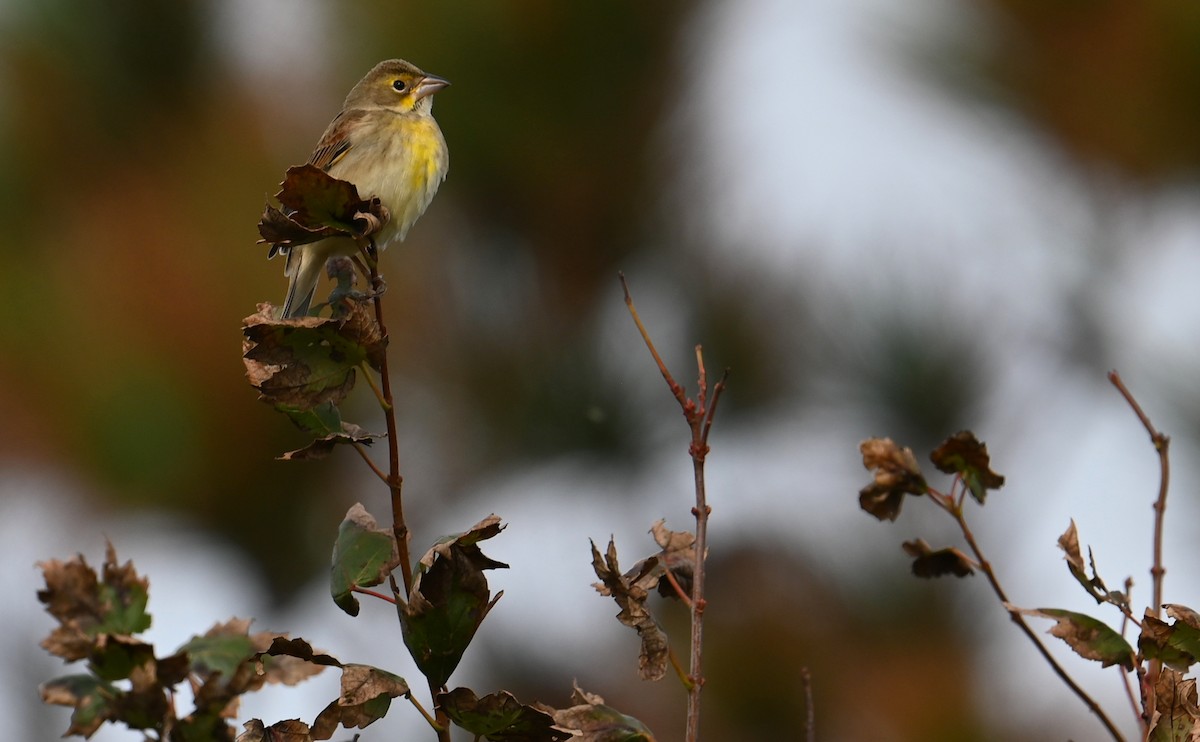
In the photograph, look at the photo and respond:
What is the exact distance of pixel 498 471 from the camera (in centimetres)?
595

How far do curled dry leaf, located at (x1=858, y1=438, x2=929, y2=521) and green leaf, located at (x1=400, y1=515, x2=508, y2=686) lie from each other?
1.92 ft

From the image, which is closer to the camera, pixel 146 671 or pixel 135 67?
pixel 146 671

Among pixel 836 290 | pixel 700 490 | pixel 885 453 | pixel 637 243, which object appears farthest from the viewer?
pixel 637 243

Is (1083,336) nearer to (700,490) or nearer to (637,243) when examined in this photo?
(637,243)

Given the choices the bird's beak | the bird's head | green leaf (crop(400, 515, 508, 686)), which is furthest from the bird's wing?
green leaf (crop(400, 515, 508, 686))

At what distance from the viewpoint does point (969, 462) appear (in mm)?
1806

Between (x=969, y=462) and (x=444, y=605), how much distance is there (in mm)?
726

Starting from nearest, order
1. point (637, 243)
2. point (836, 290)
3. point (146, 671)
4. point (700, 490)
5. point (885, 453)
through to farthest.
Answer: point (146, 671)
point (700, 490)
point (885, 453)
point (836, 290)
point (637, 243)

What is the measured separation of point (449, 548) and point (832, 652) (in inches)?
164

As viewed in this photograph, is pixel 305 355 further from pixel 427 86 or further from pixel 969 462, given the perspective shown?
pixel 427 86

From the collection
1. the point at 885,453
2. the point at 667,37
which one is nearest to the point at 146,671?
the point at 885,453

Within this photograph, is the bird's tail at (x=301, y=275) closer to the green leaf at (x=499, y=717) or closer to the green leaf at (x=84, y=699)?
the green leaf at (x=499, y=717)

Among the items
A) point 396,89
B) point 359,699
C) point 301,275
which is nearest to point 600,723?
point 359,699

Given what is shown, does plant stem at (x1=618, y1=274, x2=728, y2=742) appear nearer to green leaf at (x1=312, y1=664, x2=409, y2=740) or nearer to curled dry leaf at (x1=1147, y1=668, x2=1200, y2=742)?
green leaf at (x1=312, y1=664, x2=409, y2=740)
